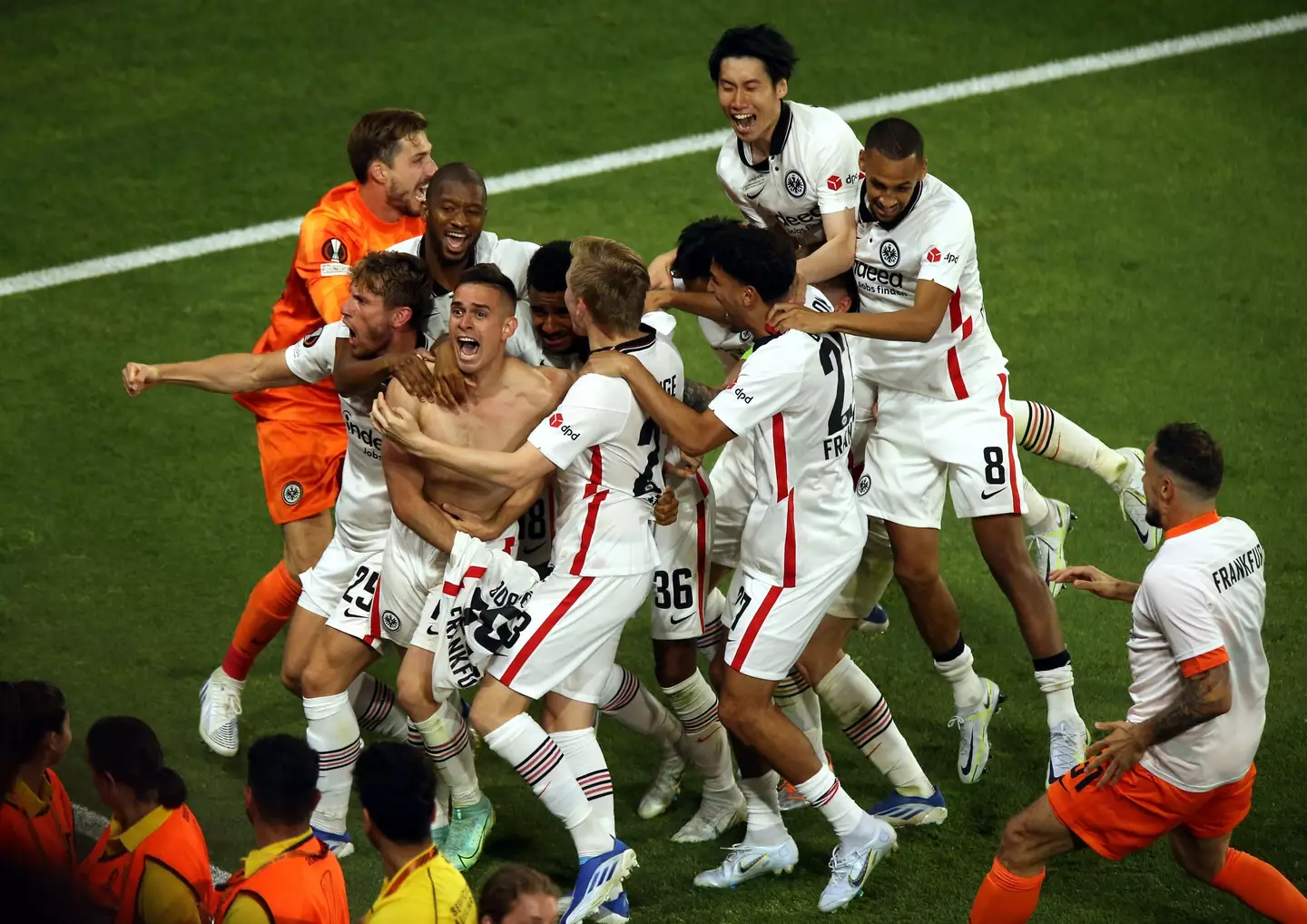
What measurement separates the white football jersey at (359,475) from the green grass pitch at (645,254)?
1.20 meters

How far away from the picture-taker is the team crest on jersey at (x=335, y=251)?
24.6ft

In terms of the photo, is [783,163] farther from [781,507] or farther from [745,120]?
[781,507]

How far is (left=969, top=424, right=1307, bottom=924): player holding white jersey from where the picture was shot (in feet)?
17.5

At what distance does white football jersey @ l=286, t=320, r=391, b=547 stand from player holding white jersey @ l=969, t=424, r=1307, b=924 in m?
2.68

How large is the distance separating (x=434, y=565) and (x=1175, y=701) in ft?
8.79

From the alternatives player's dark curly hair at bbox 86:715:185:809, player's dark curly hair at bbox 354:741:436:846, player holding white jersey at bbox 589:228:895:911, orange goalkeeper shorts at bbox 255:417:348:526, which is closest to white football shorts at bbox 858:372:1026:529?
player holding white jersey at bbox 589:228:895:911

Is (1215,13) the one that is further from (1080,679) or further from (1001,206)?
(1080,679)

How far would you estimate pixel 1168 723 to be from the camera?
5355 mm

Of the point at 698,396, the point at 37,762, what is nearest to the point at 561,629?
the point at 698,396

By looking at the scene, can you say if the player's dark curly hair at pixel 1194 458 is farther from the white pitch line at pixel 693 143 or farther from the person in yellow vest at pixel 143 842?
the white pitch line at pixel 693 143

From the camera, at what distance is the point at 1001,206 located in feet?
38.4

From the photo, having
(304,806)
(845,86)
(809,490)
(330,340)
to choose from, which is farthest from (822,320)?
(845,86)

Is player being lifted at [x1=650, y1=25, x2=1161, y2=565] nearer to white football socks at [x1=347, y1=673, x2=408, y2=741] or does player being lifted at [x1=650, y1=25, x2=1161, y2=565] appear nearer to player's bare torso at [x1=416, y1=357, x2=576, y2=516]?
player's bare torso at [x1=416, y1=357, x2=576, y2=516]

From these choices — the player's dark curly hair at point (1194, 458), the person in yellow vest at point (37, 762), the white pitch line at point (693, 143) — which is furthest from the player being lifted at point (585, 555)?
the white pitch line at point (693, 143)
